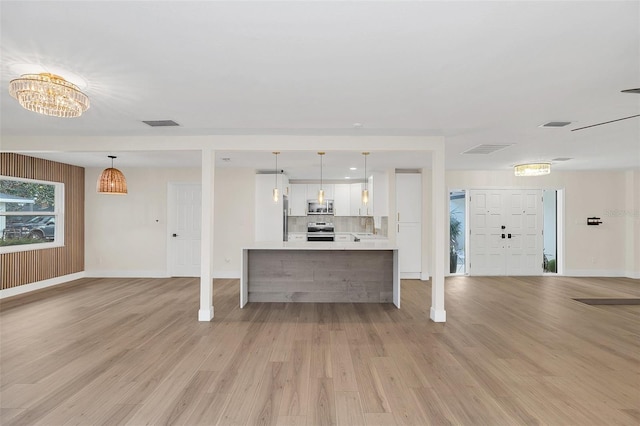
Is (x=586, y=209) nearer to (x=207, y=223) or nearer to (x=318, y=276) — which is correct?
(x=318, y=276)

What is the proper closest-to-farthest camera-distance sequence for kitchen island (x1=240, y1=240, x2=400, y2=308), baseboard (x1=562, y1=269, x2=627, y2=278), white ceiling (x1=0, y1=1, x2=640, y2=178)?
white ceiling (x1=0, y1=1, x2=640, y2=178) < kitchen island (x1=240, y1=240, x2=400, y2=308) < baseboard (x1=562, y1=269, x2=627, y2=278)

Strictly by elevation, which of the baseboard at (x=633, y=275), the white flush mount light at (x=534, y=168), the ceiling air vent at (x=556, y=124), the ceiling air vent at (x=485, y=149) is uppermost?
the ceiling air vent at (x=556, y=124)

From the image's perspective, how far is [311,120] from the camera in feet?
13.0

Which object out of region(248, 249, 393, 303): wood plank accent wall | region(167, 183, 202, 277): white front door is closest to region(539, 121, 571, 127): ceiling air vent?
region(248, 249, 393, 303): wood plank accent wall

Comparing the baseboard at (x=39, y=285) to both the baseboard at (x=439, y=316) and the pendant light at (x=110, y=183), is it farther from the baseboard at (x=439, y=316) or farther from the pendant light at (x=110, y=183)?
the baseboard at (x=439, y=316)

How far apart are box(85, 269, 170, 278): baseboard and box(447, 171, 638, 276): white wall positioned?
279 inches

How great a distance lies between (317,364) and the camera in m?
3.25

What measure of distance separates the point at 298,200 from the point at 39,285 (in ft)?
18.2

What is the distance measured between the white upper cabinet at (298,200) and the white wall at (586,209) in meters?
3.53

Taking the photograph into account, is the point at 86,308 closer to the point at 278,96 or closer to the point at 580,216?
the point at 278,96

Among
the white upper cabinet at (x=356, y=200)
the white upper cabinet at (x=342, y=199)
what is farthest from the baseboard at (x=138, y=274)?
the white upper cabinet at (x=356, y=200)

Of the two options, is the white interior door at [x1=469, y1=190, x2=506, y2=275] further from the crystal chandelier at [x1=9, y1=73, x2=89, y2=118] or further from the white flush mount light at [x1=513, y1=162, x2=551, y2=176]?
the crystal chandelier at [x1=9, y1=73, x2=89, y2=118]

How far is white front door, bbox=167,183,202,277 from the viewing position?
7785 mm

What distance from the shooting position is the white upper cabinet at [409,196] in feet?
24.9
